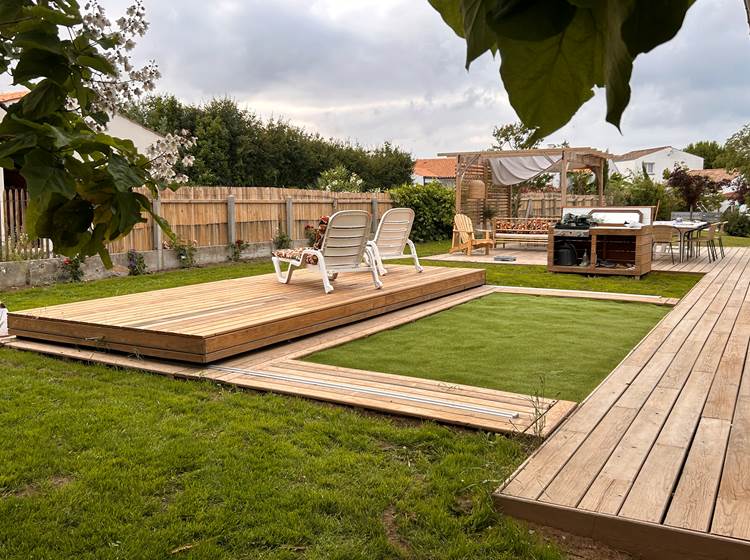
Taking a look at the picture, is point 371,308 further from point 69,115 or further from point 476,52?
point 476,52

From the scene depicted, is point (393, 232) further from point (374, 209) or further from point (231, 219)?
point (374, 209)

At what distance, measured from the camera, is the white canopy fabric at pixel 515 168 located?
17875 mm

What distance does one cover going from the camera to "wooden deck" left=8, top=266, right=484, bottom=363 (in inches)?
203

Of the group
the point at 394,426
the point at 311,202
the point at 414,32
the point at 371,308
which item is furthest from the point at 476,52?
the point at 311,202

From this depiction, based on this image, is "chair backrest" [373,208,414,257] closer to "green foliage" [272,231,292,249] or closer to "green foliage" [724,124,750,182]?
"green foliage" [272,231,292,249]

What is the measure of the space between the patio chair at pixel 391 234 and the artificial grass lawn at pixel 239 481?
14.9 ft

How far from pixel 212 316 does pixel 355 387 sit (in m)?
1.96

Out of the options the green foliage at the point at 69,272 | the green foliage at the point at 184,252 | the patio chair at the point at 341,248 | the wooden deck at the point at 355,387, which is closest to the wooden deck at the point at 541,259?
the green foliage at the point at 184,252

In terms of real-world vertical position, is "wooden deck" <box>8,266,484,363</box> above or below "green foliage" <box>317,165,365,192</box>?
below

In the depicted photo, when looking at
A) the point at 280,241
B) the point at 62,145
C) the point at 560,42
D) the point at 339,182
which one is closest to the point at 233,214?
the point at 280,241

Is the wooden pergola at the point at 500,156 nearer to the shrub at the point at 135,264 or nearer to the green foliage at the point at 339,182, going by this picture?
the green foliage at the point at 339,182

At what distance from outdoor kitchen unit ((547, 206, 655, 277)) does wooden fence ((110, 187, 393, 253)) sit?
6.21 meters

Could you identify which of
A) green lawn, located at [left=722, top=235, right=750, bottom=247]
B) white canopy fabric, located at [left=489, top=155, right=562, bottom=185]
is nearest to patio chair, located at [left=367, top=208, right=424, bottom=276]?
white canopy fabric, located at [left=489, top=155, right=562, bottom=185]

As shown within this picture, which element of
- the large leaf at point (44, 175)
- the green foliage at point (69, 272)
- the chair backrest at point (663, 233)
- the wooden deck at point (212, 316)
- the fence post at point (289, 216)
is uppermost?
the fence post at point (289, 216)
